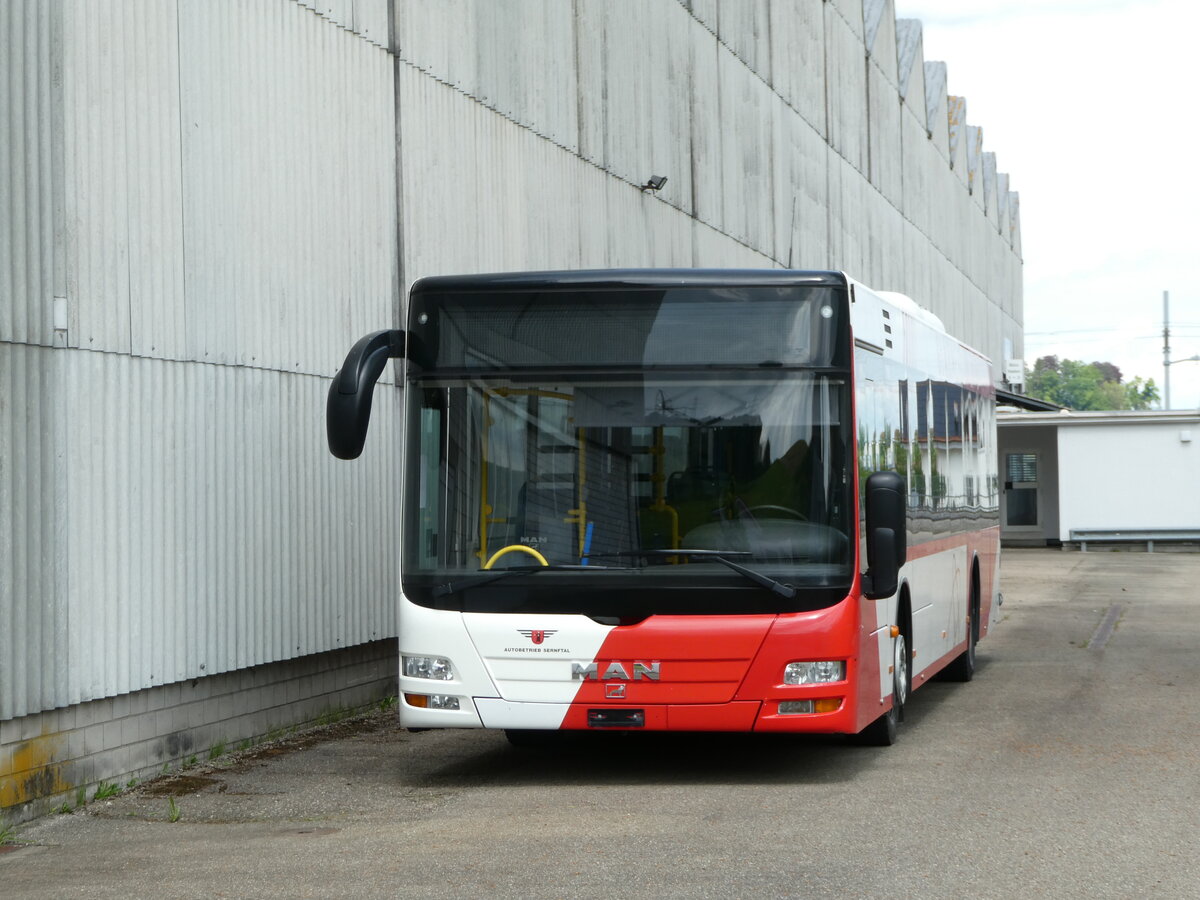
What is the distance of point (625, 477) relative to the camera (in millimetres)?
9297

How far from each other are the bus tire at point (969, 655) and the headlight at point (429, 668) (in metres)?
6.66

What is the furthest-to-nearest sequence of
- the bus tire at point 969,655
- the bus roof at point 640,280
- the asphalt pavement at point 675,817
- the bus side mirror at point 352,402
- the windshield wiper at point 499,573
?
the bus tire at point 969,655 → the bus roof at point 640,280 → the windshield wiper at point 499,573 → the bus side mirror at point 352,402 → the asphalt pavement at point 675,817

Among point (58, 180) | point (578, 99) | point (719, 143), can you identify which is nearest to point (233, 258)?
point (58, 180)

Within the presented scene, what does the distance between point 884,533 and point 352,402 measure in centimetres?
295

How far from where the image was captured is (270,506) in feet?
Answer: 38.2

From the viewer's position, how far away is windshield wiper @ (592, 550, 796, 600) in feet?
30.2

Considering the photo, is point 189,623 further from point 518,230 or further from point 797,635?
point 518,230

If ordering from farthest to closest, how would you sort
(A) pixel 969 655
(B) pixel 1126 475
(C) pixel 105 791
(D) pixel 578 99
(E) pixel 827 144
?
(B) pixel 1126 475, (E) pixel 827 144, (D) pixel 578 99, (A) pixel 969 655, (C) pixel 105 791

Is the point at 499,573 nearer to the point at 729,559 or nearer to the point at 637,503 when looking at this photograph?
the point at 637,503

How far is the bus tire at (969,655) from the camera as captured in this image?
1520 centimetres

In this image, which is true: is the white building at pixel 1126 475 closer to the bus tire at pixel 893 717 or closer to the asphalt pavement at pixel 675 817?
the asphalt pavement at pixel 675 817

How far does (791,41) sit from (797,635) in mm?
22631

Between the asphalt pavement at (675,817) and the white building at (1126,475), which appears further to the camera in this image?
the white building at (1126,475)

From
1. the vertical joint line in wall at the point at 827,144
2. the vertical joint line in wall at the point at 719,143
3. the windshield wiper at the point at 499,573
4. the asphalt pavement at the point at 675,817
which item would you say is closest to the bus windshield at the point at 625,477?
the windshield wiper at the point at 499,573
